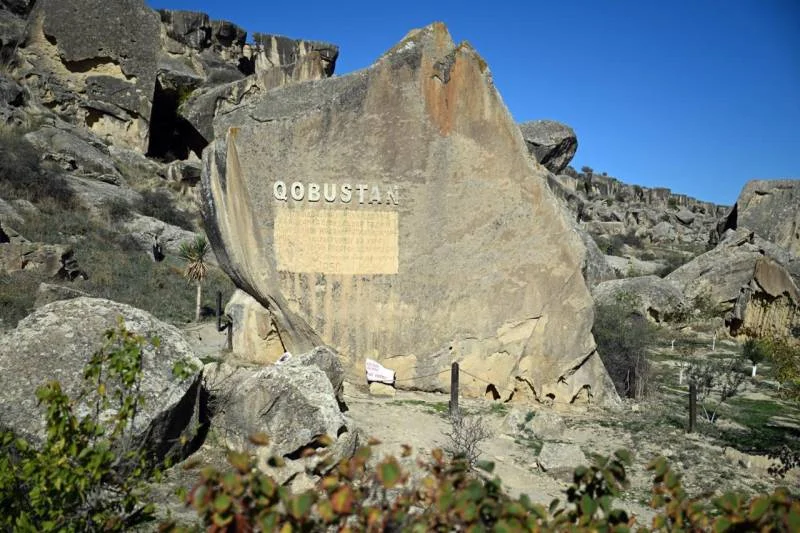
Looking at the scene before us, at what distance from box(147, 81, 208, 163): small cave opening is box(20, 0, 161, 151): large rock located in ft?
5.84

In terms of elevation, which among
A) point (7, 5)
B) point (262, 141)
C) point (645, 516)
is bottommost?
point (645, 516)

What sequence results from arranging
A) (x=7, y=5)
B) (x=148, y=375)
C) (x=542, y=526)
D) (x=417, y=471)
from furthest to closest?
1. (x=7, y=5)
2. (x=417, y=471)
3. (x=148, y=375)
4. (x=542, y=526)

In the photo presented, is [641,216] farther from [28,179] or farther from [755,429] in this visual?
[755,429]

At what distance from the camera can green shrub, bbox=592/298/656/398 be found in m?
11.9

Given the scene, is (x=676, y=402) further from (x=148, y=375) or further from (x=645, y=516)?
(x=148, y=375)

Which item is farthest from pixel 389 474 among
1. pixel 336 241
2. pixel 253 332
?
pixel 253 332

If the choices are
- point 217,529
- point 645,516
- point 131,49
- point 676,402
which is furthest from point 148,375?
point 131,49

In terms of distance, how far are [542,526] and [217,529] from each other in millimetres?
1208

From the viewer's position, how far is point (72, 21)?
2747cm

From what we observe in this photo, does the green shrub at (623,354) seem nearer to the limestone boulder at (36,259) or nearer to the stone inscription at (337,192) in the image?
the stone inscription at (337,192)

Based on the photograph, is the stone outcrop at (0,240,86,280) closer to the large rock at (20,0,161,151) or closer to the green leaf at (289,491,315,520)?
the green leaf at (289,491,315,520)

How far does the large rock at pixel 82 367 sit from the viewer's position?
17.4ft

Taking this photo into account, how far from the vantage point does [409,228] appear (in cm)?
955

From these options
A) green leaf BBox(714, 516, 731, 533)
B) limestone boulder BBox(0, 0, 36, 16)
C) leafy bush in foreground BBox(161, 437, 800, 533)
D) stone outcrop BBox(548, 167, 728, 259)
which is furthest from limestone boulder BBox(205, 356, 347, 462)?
limestone boulder BBox(0, 0, 36, 16)
